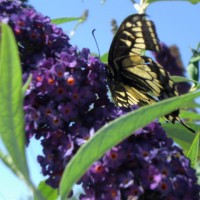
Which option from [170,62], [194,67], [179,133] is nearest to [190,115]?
[179,133]

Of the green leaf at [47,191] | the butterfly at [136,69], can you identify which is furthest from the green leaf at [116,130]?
the butterfly at [136,69]

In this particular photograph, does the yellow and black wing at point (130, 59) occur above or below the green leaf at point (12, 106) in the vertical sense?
below

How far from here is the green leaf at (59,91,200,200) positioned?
1.15m

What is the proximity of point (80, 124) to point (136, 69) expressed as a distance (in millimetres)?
661

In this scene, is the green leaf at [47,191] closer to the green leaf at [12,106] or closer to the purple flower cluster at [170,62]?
the green leaf at [12,106]

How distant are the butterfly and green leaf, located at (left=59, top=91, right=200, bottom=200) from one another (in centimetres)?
73

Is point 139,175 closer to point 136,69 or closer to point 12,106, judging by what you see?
point 12,106

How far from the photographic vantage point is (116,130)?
3.83 feet

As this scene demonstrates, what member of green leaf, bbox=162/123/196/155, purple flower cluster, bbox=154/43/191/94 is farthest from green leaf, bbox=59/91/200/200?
purple flower cluster, bbox=154/43/191/94

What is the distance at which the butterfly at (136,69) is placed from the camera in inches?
76.5

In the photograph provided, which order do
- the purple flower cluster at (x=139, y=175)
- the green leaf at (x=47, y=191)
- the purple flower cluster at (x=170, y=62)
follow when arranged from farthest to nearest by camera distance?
the purple flower cluster at (x=170, y=62)
the green leaf at (x=47, y=191)
the purple flower cluster at (x=139, y=175)

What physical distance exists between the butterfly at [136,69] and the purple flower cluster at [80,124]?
27 centimetres

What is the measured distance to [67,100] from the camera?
1555mm

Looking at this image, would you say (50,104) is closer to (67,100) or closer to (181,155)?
(67,100)
